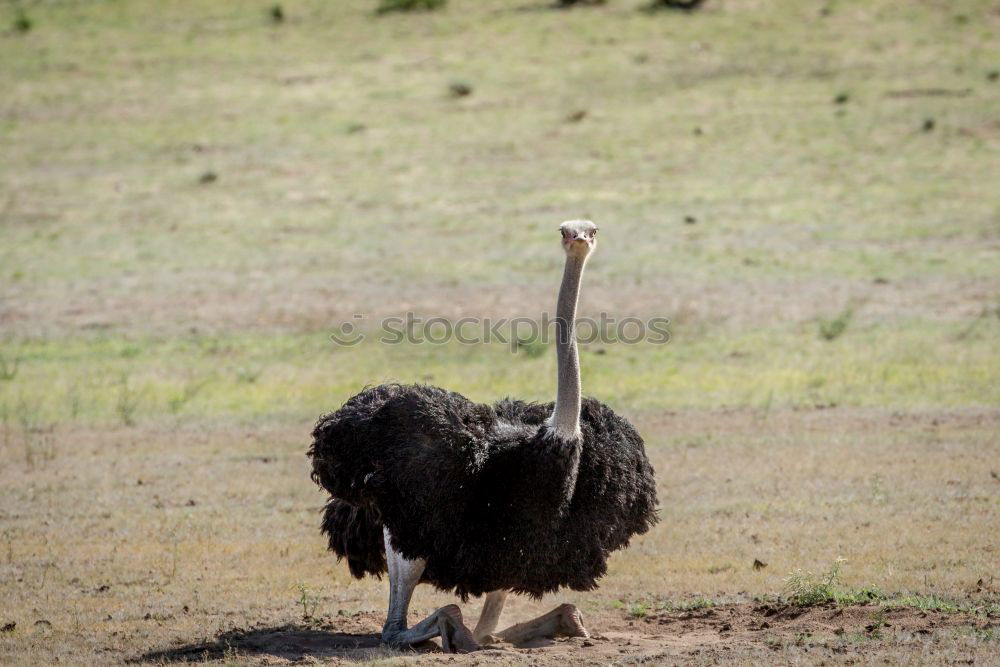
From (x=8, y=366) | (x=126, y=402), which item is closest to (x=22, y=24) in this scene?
(x=8, y=366)

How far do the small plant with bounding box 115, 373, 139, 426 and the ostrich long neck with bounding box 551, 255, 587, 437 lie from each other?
23.4 feet

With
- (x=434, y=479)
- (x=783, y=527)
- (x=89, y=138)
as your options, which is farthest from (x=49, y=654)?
(x=89, y=138)

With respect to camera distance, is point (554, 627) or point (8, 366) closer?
point (554, 627)

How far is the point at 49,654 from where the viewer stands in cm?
729

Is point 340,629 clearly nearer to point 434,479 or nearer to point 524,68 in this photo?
point 434,479

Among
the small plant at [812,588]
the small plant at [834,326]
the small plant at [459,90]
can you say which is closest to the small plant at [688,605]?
the small plant at [812,588]

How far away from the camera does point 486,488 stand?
7184 mm

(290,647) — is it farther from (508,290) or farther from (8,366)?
(508,290)

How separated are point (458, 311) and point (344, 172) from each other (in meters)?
8.48

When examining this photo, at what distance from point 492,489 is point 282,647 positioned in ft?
4.21

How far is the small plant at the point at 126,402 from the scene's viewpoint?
13.4m

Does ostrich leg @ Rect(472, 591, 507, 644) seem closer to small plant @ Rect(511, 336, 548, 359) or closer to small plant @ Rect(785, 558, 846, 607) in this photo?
small plant @ Rect(785, 558, 846, 607)

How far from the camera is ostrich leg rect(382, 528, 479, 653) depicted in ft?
23.9

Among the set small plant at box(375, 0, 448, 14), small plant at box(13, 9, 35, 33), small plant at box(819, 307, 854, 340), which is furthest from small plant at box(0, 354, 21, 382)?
small plant at box(375, 0, 448, 14)
